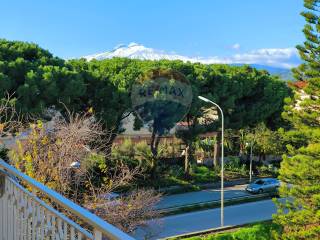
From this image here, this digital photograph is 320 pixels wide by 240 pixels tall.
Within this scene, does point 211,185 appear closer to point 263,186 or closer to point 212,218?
point 263,186

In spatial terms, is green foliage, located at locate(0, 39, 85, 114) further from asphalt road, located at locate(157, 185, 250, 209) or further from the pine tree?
the pine tree

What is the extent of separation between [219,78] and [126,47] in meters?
14.6

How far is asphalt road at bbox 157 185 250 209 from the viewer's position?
65.0 ft

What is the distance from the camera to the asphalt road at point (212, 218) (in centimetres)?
1591

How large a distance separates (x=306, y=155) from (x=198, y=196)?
8377 millimetres

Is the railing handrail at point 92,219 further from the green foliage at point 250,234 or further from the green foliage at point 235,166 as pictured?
the green foliage at point 235,166

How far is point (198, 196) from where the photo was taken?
71.4ft

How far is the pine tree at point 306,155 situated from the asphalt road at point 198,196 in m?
6.15

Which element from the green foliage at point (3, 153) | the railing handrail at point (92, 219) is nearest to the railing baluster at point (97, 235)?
the railing handrail at point (92, 219)

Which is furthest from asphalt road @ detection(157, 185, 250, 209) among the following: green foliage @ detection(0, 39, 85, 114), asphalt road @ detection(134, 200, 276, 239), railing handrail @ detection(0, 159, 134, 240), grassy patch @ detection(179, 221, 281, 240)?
railing handrail @ detection(0, 159, 134, 240)

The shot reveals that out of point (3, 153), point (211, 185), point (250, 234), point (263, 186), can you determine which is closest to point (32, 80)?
point (3, 153)

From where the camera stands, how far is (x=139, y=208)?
344 inches

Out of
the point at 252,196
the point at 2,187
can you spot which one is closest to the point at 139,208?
the point at 2,187

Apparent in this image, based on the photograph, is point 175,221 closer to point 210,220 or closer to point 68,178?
point 210,220
